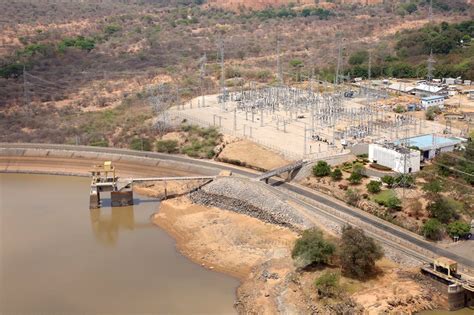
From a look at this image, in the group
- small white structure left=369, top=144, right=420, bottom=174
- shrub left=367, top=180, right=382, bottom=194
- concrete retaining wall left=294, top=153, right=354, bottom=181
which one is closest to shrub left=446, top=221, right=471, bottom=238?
shrub left=367, top=180, right=382, bottom=194

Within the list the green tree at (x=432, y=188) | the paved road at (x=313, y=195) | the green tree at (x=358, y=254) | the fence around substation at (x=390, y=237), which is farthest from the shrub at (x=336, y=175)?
the green tree at (x=358, y=254)

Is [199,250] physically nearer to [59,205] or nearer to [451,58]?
[59,205]

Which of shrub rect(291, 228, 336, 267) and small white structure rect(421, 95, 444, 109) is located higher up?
small white structure rect(421, 95, 444, 109)

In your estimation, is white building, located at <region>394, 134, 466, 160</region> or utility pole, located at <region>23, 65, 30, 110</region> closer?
white building, located at <region>394, 134, 466, 160</region>

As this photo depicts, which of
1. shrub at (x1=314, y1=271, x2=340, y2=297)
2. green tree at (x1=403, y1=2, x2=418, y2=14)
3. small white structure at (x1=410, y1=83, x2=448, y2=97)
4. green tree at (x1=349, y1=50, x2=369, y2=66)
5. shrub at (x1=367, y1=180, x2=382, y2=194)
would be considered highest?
green tree at (x1=403, y1=2, x2=418, y2=14)

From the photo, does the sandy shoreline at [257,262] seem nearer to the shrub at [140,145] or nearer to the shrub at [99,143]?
the shrub at [140,145]

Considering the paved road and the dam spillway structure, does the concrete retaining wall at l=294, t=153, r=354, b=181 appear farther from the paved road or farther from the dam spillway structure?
the dam spillway structure
